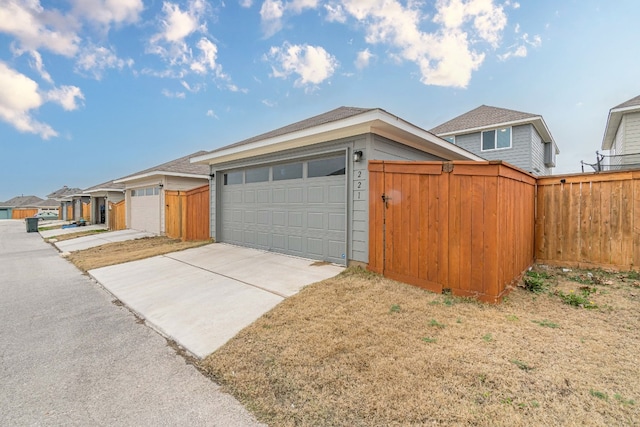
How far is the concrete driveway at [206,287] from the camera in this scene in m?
3.57

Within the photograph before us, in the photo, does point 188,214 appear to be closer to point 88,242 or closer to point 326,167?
point 88,242

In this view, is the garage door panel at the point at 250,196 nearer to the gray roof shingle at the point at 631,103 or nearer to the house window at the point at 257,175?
the house window at the point at 257,175

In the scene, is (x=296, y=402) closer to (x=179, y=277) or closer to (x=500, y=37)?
(x=179, y=277)

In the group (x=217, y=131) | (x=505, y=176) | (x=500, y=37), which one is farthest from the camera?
(x=217, y=131)

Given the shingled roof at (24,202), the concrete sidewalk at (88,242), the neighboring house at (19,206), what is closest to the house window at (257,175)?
the concrete sidewalk at (88,242)

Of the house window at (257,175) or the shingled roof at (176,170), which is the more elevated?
the shingled roof at (176,170)

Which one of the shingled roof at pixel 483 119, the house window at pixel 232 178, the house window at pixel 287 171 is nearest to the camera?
the house window at pixel 287 171

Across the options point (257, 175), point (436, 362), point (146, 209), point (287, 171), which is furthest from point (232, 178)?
point (146, 209)

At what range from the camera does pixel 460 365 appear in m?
2.45

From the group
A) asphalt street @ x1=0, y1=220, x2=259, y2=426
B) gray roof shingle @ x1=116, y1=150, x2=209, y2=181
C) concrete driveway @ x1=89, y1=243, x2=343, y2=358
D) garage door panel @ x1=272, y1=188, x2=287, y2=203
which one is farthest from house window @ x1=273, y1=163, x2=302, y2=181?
gray roof shingle @ x1=116, y1=150, x2=209, y2=181

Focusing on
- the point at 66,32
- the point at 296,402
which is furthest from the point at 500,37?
the point at 66,32

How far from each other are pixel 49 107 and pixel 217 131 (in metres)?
14.3

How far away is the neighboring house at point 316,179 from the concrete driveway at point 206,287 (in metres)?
0.57

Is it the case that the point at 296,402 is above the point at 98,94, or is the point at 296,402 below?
below
